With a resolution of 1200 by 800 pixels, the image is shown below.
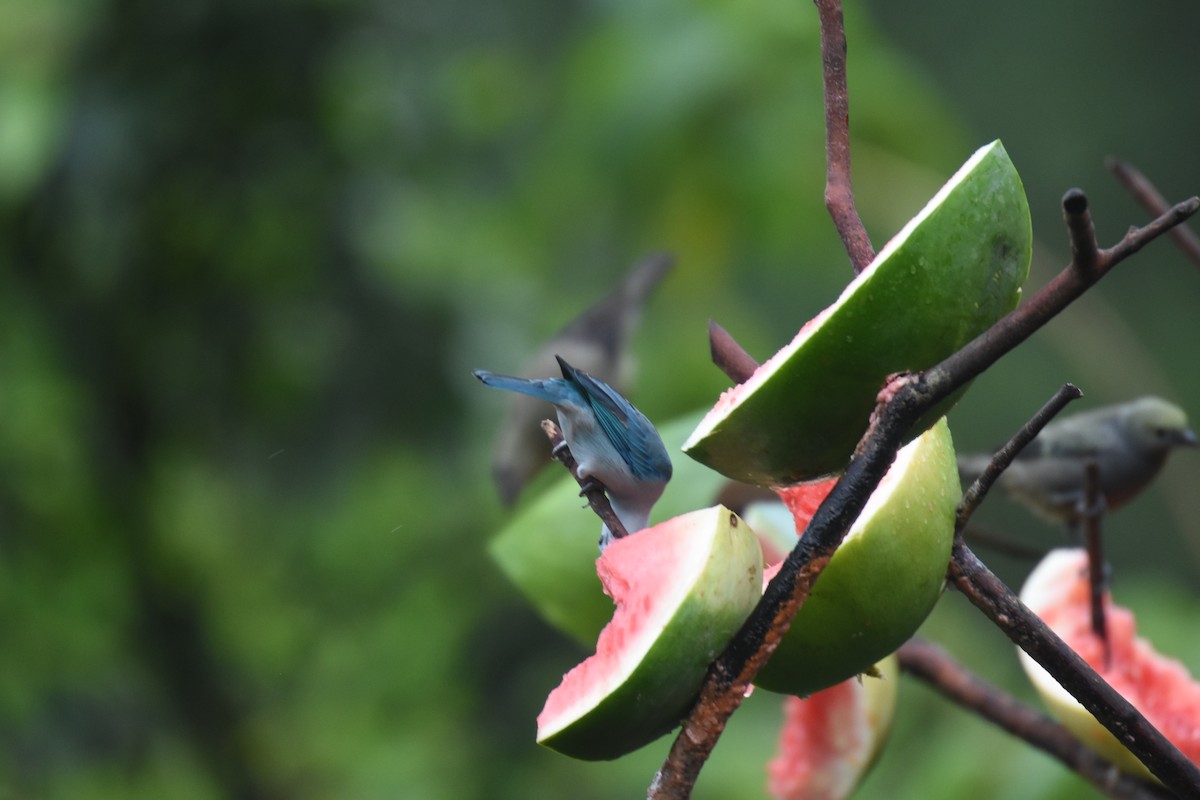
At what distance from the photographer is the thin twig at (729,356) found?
618 mm

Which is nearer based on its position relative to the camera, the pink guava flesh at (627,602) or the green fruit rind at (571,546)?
the pink guava flesh at (627,602)

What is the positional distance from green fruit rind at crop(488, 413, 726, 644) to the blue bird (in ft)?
0.30

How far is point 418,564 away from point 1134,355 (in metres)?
1.73

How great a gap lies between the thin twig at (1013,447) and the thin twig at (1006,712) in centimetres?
27

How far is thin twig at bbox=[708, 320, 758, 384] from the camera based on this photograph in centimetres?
62

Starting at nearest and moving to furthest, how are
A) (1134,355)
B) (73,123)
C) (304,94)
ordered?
(73,123) < (304,94) < (1134,355)

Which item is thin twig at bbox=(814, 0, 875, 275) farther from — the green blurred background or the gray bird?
the green blurred background

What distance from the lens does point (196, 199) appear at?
1960 millimetres

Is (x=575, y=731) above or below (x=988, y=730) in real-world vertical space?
above

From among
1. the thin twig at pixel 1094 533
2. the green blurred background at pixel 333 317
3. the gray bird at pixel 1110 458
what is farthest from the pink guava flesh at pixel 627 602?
the green blurred background at pixel 333 317

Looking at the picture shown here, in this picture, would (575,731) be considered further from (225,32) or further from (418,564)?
(418,564)

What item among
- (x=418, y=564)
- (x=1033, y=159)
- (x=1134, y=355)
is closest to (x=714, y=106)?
(x=418, y=564)

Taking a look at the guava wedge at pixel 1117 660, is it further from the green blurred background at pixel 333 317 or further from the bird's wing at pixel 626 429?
the green blurred background at pixel 333 317

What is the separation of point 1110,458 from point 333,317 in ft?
3.92
